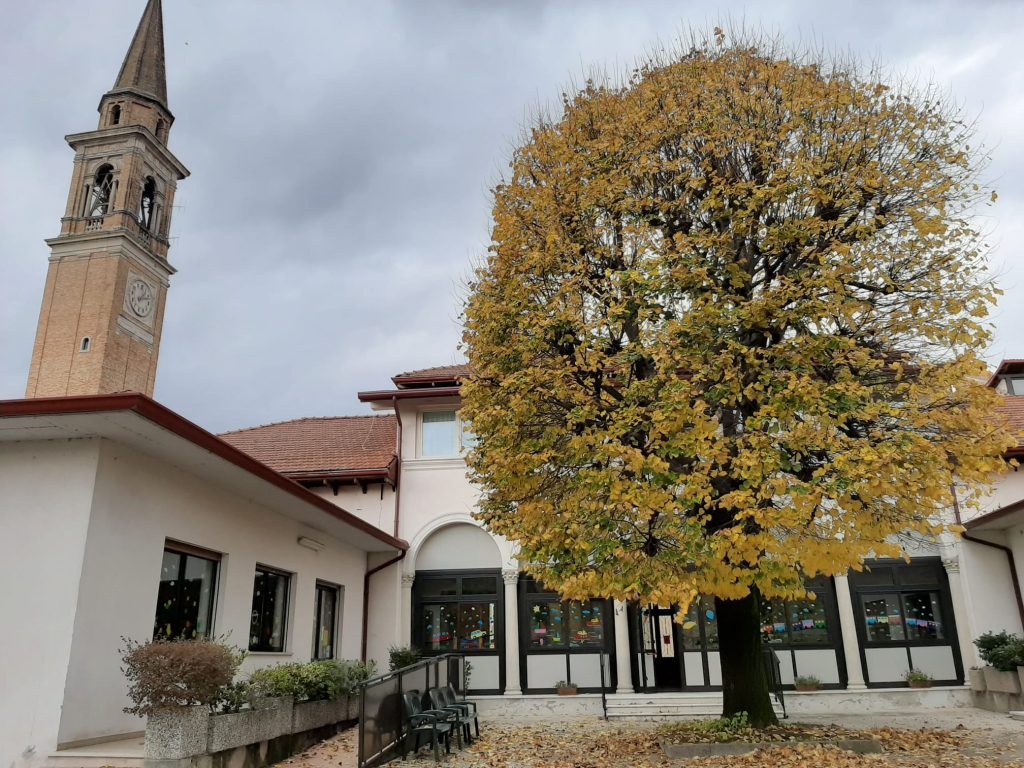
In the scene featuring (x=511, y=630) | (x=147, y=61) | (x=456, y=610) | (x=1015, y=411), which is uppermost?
(x=147, y=61)

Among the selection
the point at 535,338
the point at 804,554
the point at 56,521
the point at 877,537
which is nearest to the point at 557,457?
the point at 535,338

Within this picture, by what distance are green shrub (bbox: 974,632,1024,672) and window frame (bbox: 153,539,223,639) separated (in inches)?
546

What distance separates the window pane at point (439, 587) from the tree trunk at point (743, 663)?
8726 mm

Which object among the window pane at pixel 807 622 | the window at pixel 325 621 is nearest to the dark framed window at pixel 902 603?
the window pane at pixel 807 622

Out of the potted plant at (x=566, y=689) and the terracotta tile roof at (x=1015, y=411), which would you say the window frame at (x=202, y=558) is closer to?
the potted plant at (x=566, y=689)

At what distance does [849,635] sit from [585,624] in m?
5.83

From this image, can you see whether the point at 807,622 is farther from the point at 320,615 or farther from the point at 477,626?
the point at 320,615

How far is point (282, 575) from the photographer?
13.3 meters

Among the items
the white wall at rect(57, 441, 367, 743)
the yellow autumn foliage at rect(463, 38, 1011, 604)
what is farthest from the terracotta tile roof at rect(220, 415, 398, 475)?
the yellow autumn foliage at rect(463, 38, 1011, 604)

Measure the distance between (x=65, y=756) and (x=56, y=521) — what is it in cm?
234

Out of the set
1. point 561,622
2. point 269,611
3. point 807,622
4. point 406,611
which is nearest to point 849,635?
point 807,622

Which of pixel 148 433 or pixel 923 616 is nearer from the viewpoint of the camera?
pixel 148 433

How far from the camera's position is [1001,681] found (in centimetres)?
1437

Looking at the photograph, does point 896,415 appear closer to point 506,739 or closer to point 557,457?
point 557,457
